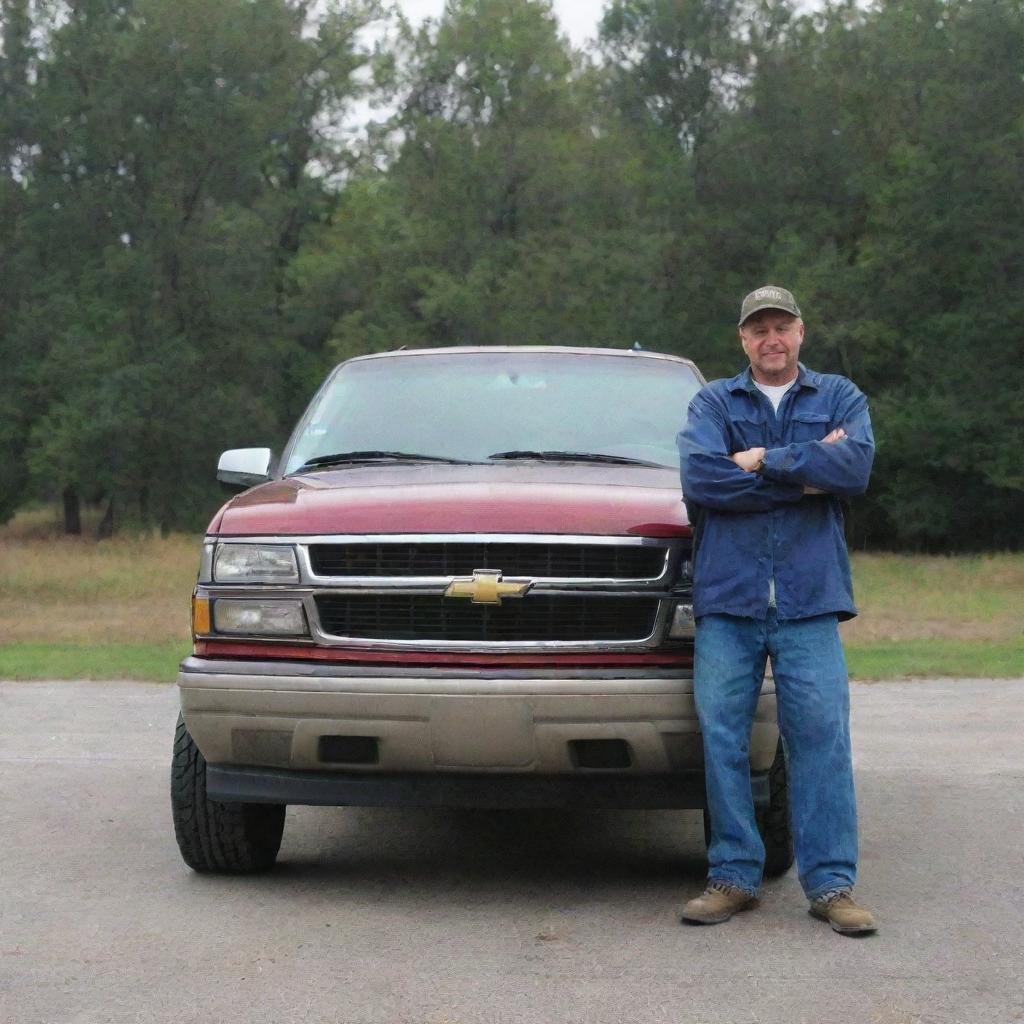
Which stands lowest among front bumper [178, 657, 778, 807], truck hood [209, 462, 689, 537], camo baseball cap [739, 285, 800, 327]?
front bumper [178, 657, 778, 807]

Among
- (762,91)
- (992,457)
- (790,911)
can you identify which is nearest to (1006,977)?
(790,911)

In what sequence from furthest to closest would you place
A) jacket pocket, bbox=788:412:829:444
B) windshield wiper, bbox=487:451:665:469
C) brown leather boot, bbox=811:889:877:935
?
windshield wiper, bbox=487:451:665:469
jacket pocket, bbox=788:412:829:444
brown leather boot, bbox=811:889:877:935

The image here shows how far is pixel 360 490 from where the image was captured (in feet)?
18.5

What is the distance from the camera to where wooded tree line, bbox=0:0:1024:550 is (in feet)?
155

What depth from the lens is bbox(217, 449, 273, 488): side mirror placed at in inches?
262

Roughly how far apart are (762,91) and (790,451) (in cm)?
4977

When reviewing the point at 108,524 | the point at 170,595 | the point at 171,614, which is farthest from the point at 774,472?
the point at 108,524

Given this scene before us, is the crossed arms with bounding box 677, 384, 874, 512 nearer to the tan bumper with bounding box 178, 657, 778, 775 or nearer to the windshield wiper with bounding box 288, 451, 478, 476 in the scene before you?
the tan bumper with bounding box 178, 657, 778, 775

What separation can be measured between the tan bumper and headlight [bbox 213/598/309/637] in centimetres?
13

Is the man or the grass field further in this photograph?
the grass field

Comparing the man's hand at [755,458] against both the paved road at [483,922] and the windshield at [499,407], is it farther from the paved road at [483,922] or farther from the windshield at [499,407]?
the paved road at [483,922]

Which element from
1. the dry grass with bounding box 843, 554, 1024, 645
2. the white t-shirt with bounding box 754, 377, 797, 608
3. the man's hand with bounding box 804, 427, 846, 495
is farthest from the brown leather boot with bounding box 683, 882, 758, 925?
the dry grass with bounding box 843, 554, 1024, 645

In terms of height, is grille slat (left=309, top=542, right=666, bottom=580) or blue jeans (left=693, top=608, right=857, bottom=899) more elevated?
grille slat (left=309, top=542, right=666, bottom=580)

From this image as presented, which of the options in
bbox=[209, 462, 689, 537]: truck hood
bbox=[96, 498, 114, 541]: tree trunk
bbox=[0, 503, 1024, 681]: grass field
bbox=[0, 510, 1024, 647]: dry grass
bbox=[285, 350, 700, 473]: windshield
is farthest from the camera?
bbox=[96, 498, 114, 541]: tree trunk
